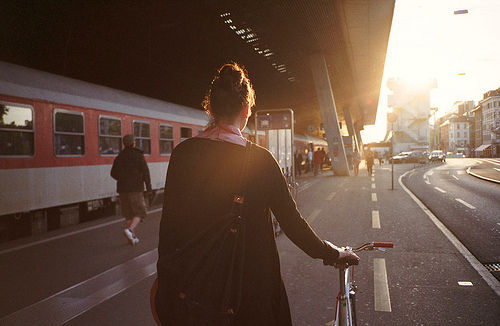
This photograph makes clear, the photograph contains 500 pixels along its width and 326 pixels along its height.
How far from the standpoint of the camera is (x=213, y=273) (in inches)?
56.7

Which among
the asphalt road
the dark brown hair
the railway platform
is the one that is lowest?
the railway platform

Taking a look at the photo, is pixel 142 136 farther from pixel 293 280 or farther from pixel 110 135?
pixel 293 280

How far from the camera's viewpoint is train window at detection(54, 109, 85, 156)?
8.88m

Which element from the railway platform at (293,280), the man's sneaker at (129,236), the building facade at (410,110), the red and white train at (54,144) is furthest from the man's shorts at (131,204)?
the building facade at (410,110)

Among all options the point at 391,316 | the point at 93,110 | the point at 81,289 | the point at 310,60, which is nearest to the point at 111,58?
the point at 310,60

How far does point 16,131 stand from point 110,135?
9.73 ft

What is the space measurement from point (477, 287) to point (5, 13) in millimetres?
19567

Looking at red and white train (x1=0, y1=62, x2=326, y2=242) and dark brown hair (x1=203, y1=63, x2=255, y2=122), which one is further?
red and white train (x1=0, y1=62, x2=326, y2=242)

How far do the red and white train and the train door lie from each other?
4.11 meters

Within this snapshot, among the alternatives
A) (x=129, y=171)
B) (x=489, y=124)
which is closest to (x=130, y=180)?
(x=129, y=171)

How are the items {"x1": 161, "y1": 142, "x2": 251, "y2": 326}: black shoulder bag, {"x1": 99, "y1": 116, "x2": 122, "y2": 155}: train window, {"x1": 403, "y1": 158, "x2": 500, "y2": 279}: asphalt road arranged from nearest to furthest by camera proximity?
{"x1": 161, "y1": 142, "x2": 251, "y2": 326}: black shoulder bag
{"x1": 403, "y1": 158, "x2": 500, "y2": 279}: asphalt road
{"x1": 99, "y1": 116, "x2": 122, "y2": 155}: train window

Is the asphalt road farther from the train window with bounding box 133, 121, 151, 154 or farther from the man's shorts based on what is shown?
the train window with bounding box 133, 121, 151, 154

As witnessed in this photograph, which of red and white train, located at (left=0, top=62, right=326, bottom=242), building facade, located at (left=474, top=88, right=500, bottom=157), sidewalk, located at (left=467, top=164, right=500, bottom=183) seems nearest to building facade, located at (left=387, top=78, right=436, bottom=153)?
building facade, located at (left=474, top=88, right=500, bottom=157)

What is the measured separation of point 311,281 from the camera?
482cm
